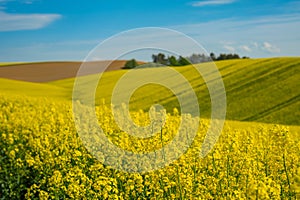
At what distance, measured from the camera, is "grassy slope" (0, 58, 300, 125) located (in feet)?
100

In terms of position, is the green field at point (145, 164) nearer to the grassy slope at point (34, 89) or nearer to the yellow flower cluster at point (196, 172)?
the yellow flower cluster at point (196, 172)

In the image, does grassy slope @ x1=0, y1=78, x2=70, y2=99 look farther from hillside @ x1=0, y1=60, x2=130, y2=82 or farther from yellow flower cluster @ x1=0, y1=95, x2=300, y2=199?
yellow flower cluster @ x1=0, y1=95, x2=300, y2=199

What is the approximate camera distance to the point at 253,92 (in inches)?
1383

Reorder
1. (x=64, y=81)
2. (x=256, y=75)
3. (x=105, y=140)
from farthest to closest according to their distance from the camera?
(x=64, y=81) < (x=256, y=75) < (x=105, y=140)

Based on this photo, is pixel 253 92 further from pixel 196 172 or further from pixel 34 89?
pixel 196 172

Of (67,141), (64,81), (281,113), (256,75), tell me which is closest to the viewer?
(67,141)

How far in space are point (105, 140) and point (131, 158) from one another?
128cm

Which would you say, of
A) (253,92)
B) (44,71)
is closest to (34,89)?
(44,71)

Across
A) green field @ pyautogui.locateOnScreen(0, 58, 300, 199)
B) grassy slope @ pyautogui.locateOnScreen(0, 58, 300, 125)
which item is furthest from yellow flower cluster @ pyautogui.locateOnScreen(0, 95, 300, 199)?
grassy slope @ pyautogui.locateOnScreen(0, 58, 300, 125)

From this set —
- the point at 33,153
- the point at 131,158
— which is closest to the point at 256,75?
the point at 33,153

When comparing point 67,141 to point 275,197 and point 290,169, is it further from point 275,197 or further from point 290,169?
point 275,197

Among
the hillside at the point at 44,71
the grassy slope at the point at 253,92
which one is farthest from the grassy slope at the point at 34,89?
the hillside at the point at 44,71

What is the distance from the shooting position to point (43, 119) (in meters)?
13.5

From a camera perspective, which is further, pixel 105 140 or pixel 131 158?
pixel 105 140
